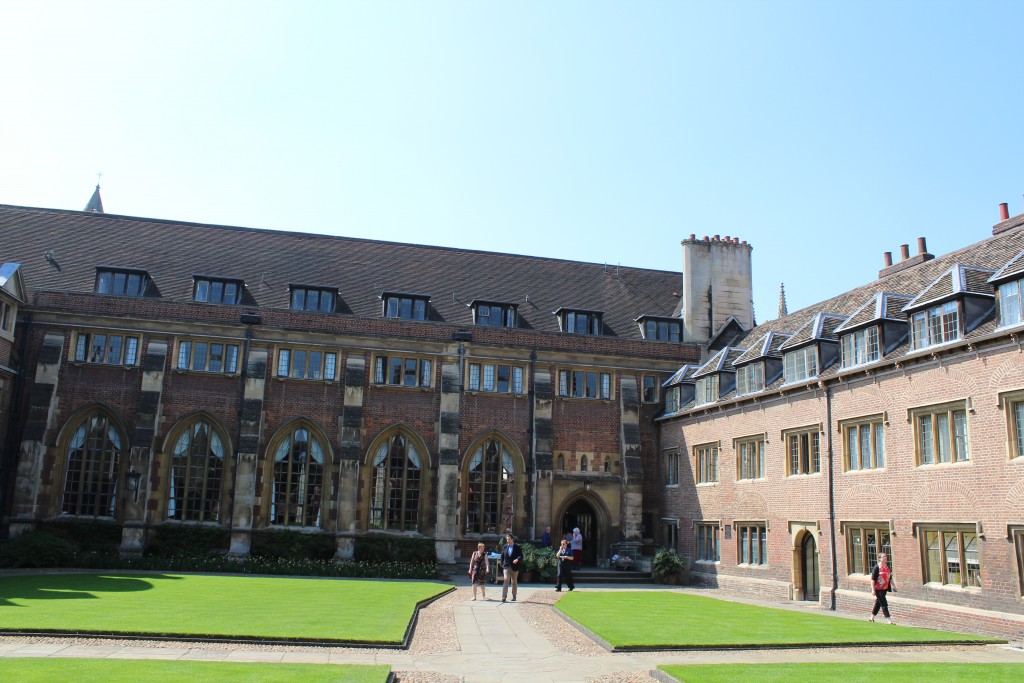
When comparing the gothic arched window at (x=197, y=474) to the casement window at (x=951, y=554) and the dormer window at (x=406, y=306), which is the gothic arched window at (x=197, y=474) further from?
the casement window at (x=951, y=554)

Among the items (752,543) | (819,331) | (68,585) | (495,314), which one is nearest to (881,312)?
(819,331)

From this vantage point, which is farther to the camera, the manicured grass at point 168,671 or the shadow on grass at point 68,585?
the shadow on grass at point 68,585

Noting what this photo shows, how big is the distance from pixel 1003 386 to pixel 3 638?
20655 millimetres

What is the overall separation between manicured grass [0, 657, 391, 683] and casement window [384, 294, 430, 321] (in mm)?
24853

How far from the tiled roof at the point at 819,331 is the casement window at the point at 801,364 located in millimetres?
255

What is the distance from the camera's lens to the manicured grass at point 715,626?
16.6m

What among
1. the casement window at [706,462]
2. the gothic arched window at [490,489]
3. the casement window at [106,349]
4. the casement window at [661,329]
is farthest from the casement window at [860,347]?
the casement window at [106,349]

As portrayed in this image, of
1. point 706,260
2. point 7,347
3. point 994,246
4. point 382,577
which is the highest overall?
point 706,260

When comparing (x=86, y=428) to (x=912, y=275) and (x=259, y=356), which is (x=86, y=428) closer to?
(x=259, y=356)

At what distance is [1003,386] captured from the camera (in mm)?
19688

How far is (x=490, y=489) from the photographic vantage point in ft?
117

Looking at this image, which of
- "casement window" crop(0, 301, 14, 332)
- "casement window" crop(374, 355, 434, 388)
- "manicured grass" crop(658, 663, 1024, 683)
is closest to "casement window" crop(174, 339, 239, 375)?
"casement window" crop(374, 355, 434, 388)

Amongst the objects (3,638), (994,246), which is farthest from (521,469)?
(3,638)

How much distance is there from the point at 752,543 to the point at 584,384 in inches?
412
